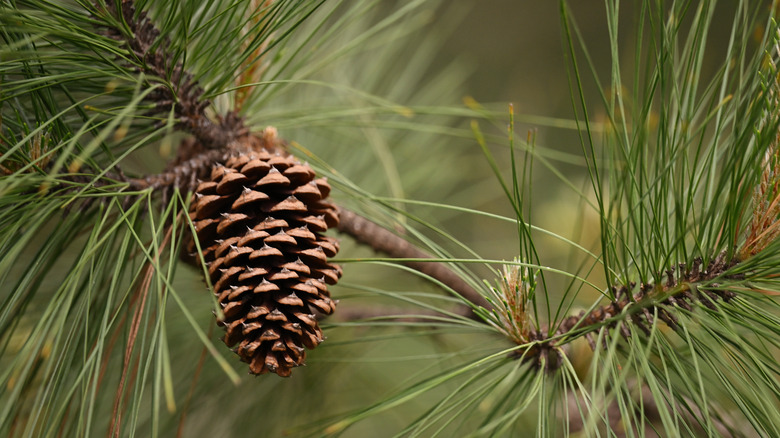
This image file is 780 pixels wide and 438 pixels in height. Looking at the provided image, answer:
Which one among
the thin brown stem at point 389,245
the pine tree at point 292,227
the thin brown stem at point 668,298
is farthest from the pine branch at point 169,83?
the thin brown stem at point 668,298

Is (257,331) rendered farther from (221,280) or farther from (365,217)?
(365,217)

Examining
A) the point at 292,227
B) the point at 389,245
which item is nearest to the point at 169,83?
the point at 292,227

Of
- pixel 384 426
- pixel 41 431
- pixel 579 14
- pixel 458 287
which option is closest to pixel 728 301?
pixel 458 287

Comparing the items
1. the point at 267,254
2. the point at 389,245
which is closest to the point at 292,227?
the point at 267,254

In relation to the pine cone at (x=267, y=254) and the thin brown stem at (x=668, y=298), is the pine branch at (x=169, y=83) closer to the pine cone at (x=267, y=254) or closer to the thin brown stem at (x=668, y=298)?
the pine cone at (x=267, y=254)

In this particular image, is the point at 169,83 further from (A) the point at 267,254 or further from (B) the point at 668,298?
(B) the point at 668,298

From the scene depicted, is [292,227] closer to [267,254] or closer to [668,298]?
[267,254]

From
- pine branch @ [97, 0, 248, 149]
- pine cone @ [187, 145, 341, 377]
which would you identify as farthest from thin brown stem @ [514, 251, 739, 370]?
pine branch @ [97, 0, 248, 149]

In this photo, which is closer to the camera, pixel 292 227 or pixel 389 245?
pixel 292 227

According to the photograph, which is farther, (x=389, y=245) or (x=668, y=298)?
(x=389, y=245)

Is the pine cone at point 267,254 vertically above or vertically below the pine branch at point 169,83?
below
